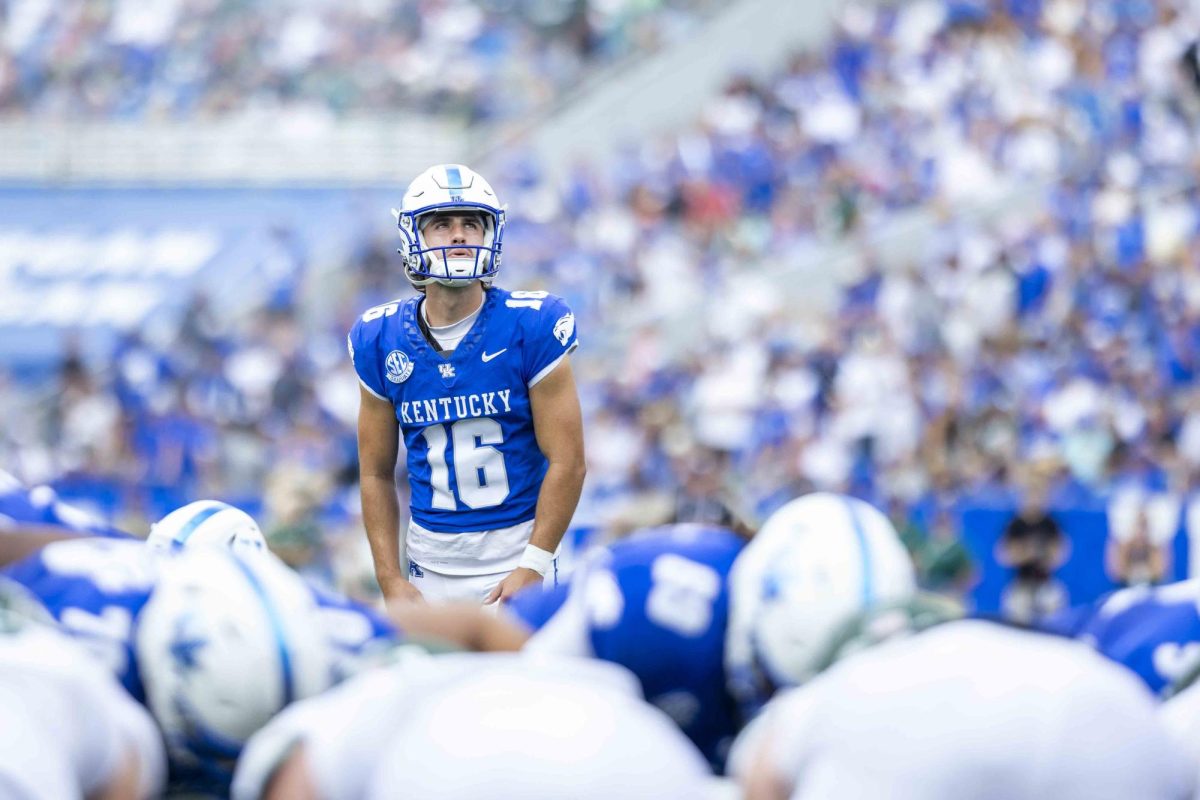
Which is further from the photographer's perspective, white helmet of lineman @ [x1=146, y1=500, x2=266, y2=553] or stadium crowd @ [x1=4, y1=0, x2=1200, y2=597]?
stadium crowd @ [x1=4, y1=0, x2=1200, y2=597]

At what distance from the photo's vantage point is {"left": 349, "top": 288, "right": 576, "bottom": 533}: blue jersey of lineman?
5277mm

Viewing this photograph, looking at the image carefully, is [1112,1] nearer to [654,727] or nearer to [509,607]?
[509,607]

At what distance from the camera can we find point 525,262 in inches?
639

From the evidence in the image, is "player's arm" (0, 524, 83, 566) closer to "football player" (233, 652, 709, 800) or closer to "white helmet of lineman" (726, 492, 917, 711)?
"football player" (233, 652, 709, 800)

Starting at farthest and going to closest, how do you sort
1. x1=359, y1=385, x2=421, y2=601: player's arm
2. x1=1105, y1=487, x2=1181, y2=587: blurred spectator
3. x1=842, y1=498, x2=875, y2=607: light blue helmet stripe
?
x1=1105, y1=487, x2=1181, y2=587: blurred spectator → x1=359, y1=385, x2=421, y2=601: player's arm → x1=842, y1=498, x2=875, y2=607: light blue helmet stripe

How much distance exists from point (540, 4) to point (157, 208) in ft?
15.9

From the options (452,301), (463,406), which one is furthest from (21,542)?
(452,301)

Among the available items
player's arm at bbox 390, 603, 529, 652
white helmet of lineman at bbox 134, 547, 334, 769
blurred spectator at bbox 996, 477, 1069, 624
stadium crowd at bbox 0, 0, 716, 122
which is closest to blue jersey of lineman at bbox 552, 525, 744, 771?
player's arm at bbox 390, 603, 529, 652

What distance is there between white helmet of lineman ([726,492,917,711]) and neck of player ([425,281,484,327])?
184cm

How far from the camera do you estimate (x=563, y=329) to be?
5.33 meters

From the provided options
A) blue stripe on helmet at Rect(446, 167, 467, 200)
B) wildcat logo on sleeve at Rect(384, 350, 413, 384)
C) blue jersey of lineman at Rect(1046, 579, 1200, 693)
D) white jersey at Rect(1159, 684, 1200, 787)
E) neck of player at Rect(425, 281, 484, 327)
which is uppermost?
blue stripe on helmet at Rect(446, 167, 467, 200)

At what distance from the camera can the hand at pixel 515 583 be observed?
5.16 meters

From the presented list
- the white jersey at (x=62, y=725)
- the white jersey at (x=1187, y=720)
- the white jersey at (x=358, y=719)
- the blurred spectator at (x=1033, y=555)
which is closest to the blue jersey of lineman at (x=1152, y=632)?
the white jersey at (x=1187, y=720)

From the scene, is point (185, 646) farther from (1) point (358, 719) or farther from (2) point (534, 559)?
(2) point (534, 559)
